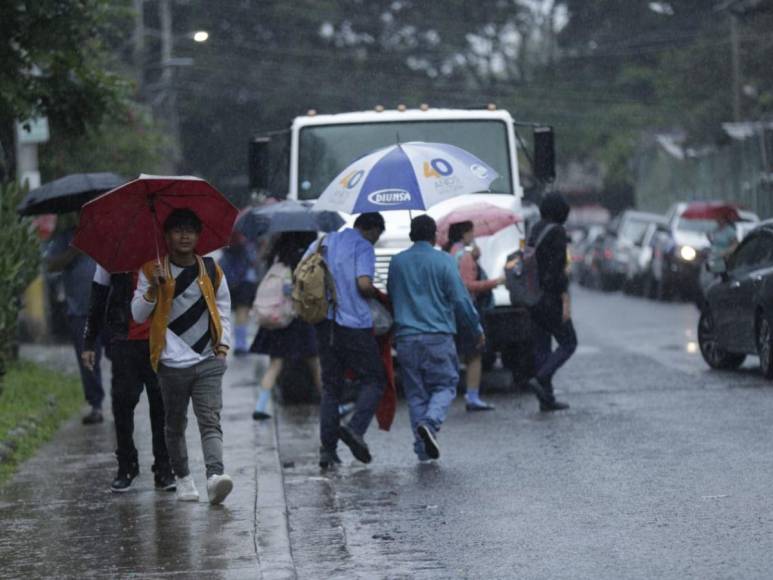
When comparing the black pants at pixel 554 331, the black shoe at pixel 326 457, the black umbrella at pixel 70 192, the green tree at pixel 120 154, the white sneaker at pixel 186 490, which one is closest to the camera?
the white sneaker at pixel 186 490

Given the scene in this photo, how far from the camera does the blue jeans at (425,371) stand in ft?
39.0

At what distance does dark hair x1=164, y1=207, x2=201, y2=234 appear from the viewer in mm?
9664

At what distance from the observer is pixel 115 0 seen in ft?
63.9

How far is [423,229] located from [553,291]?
10.4 ft

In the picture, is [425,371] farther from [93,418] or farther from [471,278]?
[93,418]

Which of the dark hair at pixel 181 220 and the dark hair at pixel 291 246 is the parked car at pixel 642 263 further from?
the dark hair at pixel 181 220

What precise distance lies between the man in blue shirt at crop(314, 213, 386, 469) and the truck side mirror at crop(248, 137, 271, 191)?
16.5 feet

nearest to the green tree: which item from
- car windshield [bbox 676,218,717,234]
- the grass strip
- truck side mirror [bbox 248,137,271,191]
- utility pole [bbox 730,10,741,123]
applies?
the grass strip

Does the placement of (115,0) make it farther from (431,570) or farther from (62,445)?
(431,570)

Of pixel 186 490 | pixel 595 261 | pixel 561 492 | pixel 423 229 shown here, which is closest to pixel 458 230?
pixel 423 229

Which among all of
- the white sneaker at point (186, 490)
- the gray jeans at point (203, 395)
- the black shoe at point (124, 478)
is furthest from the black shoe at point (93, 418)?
the gray jeans at point (203, 395)

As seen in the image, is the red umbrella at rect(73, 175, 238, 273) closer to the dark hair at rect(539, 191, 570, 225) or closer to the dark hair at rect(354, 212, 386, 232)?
the dark hair at rect(354, 212, 386, 232)

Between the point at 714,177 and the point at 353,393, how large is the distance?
36215 millimetres

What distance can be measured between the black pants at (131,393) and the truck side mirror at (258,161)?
6124 millimetres
